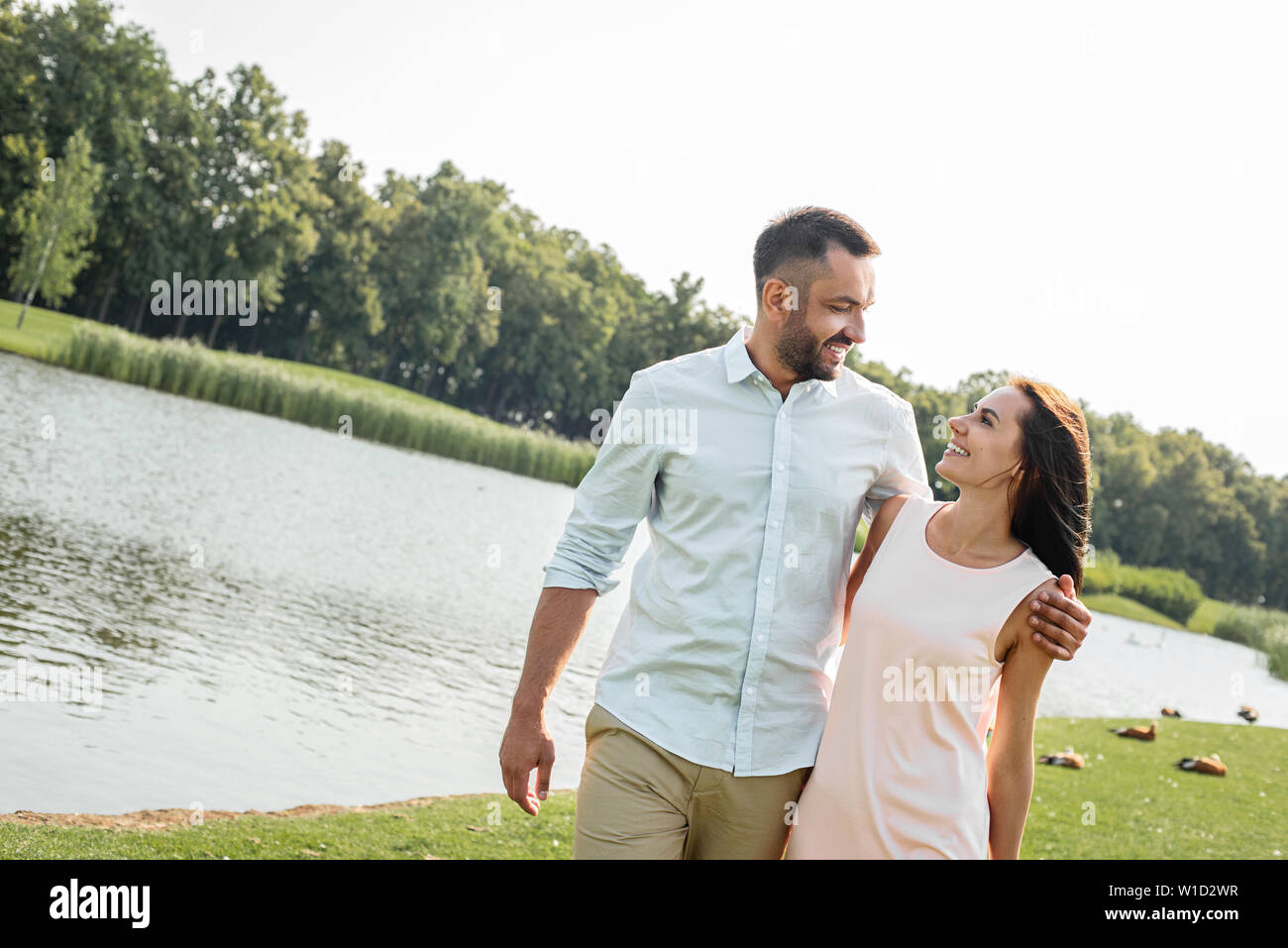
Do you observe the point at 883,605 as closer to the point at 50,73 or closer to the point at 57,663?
the point at 57,663

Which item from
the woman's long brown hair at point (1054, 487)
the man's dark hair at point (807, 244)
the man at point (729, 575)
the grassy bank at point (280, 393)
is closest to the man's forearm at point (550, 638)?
the man at point (729, 575)

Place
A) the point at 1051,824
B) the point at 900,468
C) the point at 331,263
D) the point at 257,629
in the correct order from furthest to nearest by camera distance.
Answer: the point at 331,263
the point at 257,629
the point at 1051,824
the point at 900,468

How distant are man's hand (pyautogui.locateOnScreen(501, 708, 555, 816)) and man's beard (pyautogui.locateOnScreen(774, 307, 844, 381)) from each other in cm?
125

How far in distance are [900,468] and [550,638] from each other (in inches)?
47.4

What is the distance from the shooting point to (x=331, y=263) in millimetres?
63250

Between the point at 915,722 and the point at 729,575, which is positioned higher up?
the point at 729,575

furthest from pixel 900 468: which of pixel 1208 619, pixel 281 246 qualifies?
pixel 1208 619

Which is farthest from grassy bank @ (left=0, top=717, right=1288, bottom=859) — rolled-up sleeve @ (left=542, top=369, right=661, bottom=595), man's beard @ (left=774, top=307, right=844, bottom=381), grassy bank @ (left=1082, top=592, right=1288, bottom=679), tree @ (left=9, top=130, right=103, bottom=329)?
tree @ (left=9, top=130, right=103, bottom=329)

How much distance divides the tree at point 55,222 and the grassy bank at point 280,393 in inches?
76.3

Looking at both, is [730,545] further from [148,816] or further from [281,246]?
[281,246]

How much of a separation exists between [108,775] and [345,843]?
1.86m

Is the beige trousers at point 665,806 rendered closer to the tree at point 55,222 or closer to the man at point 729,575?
→ the man at point 729,575

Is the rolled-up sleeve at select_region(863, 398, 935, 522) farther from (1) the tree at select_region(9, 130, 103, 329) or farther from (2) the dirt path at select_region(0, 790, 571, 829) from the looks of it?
(1) the tree at select_region(9, 130, 103, 329)

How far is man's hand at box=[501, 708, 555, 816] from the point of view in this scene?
10.2 feet
